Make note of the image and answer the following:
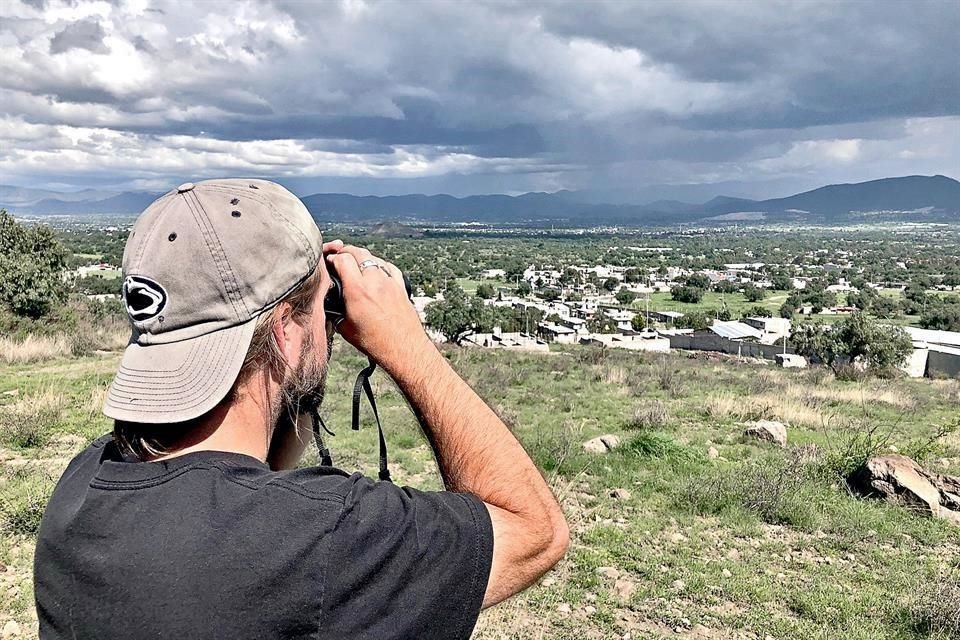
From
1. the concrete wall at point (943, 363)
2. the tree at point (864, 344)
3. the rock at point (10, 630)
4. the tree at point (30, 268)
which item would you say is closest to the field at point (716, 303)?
the concrete wall at point (943, 363)

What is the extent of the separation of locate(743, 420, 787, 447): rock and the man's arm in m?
8.35

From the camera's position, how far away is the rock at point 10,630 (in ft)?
12.3

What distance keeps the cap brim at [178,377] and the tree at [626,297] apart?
67.1m

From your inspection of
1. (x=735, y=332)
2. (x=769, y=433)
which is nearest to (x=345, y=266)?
(x=769, y=433)

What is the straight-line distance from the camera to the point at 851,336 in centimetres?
2744

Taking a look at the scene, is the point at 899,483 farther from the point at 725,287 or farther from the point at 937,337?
the point at 725,287

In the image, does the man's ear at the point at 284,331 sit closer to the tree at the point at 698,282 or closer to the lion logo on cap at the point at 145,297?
the lion logo on cap at the point at 145,297

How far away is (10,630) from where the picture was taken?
149 inches

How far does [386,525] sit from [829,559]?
5.29 metres

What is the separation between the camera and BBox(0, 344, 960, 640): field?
169 inches

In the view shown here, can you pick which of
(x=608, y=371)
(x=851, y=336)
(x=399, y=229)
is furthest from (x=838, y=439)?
(x=399, y=229)

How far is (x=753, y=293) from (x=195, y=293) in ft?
246

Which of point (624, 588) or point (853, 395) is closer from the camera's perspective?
point (624, 588)

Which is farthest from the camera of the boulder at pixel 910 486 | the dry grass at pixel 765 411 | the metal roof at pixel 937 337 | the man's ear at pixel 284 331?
the metal roof at pixel 937 337
